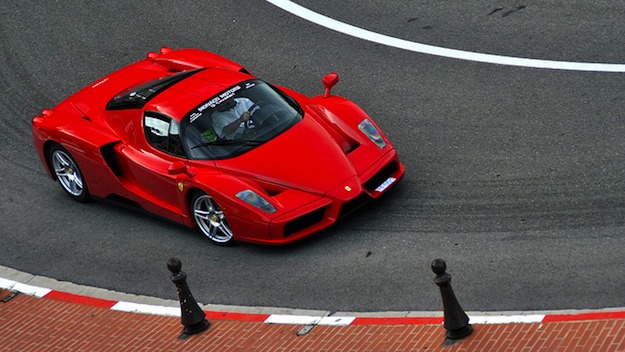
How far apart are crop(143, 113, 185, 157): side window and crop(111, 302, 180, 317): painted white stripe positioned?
5.67 ft

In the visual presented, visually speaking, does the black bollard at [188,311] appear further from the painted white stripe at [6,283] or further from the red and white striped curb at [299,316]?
the painted white stripe at [6,283]

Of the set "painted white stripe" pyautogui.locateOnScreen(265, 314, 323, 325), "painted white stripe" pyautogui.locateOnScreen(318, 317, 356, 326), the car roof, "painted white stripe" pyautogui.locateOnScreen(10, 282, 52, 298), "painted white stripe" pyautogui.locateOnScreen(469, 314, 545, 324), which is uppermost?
the car roof

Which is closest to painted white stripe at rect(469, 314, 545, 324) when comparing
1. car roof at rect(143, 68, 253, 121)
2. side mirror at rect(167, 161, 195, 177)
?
side mirror at rect(167, 161, 195, 177)

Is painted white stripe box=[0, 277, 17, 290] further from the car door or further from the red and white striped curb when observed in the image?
the car door

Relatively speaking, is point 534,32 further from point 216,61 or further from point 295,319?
point 295,319

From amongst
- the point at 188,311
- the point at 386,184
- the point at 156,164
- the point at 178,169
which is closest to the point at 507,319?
the point at 386,184

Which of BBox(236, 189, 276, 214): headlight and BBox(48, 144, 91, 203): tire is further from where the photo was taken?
BBox(48, 144, 91, 203): tire

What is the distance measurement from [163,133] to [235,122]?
77 centimetres

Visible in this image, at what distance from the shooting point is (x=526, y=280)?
992cm

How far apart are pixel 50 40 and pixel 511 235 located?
8613 millimetres

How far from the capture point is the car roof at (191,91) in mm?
11867

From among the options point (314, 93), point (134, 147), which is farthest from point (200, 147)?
point (314, 93)

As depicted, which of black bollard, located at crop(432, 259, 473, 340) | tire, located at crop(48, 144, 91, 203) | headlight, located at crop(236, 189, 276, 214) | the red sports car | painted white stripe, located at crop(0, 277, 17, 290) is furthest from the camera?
tire, located at crop(48, 144, 91, 203)

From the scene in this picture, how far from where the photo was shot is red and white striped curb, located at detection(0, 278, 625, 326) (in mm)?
9141
